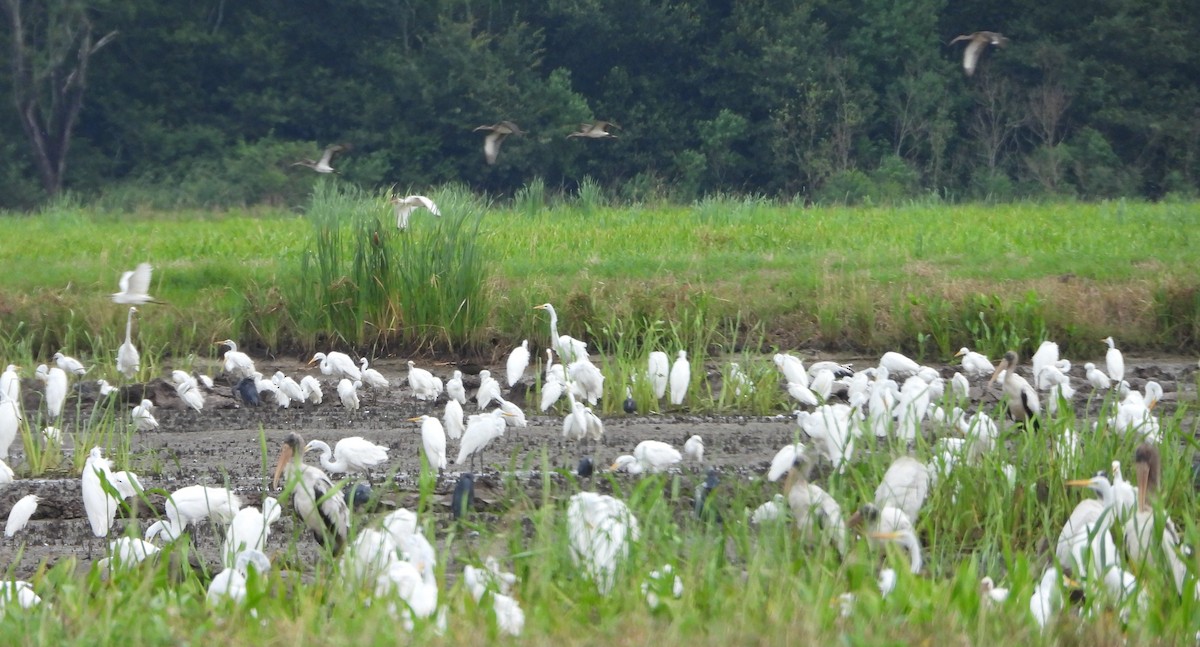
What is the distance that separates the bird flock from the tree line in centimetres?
1907

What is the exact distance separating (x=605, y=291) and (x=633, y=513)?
6778 millimetres

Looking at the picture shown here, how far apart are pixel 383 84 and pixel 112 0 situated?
4.93m

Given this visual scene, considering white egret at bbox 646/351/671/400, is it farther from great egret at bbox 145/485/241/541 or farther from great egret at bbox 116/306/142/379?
great egret at bbox 145/485/241/541

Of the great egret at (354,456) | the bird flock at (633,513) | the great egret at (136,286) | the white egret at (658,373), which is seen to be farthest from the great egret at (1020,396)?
the great egret at (136,286)

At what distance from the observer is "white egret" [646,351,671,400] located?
838 centimetres

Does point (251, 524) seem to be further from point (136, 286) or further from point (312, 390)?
point (136, 286)

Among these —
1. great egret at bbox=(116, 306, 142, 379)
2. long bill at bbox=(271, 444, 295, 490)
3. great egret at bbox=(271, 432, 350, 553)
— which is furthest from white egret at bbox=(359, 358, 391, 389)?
great egret at bbox=(271, 432, 350, 553)

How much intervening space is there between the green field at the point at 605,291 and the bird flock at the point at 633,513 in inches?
73.4

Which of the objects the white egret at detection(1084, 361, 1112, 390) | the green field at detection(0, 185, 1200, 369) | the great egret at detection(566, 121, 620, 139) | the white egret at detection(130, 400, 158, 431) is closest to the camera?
the white egret at detection(130, 400, 158, 431)

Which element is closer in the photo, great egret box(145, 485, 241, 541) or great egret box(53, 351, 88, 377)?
great egret box(145, 485, 241, 541)

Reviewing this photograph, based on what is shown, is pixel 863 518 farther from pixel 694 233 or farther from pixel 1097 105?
pixel 1097 105

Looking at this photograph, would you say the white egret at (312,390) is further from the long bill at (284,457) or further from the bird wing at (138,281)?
the long bill at (284,457)

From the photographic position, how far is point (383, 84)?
28.3m

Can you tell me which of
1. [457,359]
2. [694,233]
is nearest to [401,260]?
[457,359]
